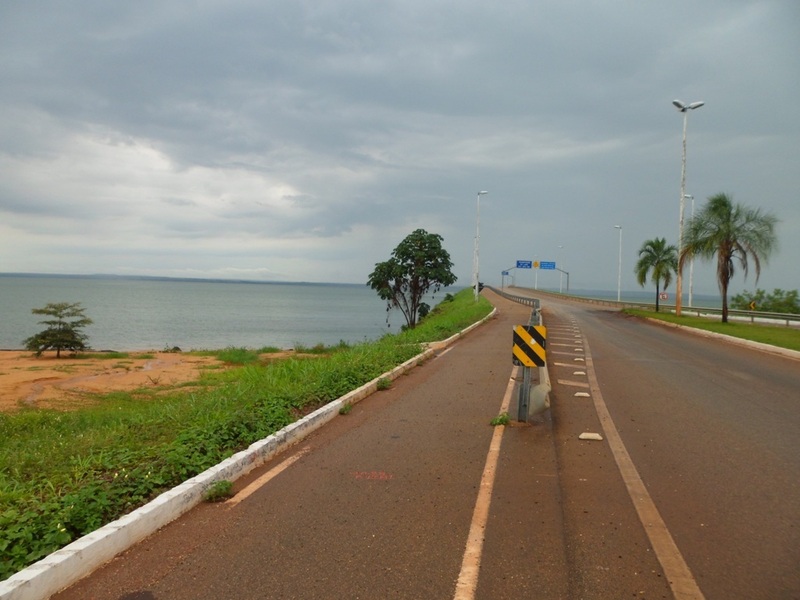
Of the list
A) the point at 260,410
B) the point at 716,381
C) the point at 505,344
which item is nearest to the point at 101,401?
the point at 260,410

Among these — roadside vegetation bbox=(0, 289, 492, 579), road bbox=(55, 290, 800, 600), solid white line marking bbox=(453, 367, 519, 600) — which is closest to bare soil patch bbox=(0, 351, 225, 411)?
roadside vegetation bbox=(0, 289, 492, 579)

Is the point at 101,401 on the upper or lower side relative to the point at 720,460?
lower

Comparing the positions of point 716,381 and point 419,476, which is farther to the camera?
point 716,381

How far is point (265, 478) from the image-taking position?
19.4 feet

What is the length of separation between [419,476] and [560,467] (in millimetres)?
1461

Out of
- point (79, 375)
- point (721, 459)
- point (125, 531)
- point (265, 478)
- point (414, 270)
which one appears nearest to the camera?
point (125, 531)

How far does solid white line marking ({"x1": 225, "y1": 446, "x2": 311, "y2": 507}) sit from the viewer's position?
531 cm

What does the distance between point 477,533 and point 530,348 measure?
3.99 meters

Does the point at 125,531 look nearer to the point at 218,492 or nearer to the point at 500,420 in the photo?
the point at 218,492

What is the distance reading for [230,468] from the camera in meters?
5.79

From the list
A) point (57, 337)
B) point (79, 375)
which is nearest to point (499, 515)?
point (79, 375)

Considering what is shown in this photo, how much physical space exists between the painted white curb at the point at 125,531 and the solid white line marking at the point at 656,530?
11.9 feet

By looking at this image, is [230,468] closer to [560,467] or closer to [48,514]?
[48,514]

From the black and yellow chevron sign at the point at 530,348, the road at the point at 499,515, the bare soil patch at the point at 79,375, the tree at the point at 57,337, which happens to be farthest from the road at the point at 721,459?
the tree at the point at 57,337
